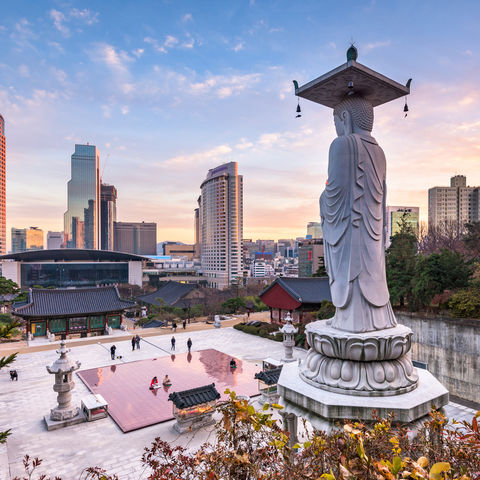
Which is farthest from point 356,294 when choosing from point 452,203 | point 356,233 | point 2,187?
point 2,187

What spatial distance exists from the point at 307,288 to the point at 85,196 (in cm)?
15889

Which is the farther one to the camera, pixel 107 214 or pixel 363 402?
pixel 107 214

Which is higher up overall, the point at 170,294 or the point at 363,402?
the point at 363,402

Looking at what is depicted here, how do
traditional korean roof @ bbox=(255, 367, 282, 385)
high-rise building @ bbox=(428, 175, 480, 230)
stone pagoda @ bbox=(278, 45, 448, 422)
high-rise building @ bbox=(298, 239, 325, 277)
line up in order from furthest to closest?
high-rise building @ bbox=(428, 175, 480, 230) < high-rise building @ bbox=(298, 239, 325, 277) < traditional korean roof @ bbox=(255, 367, 282, 385) < stone pagoda @ bbox=(278, 45, 448, 422)

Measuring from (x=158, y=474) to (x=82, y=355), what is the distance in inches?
812

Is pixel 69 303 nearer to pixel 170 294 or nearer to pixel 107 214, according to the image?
pixel 170 294

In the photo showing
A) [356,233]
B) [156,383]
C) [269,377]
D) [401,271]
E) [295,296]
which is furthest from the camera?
[295,296]

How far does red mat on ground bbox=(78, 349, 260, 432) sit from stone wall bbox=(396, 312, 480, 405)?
7693 millimetres

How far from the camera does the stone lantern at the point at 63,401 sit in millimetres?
11562

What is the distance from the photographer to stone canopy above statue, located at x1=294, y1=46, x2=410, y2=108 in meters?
6.15

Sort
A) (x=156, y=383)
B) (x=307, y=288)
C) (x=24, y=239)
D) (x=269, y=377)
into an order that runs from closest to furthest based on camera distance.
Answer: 1. (x=269, y=377)
2. (x=156, y=383)
3. (x=307, y=288)
4. (x=24, y=239)

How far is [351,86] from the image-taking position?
6.36 metres

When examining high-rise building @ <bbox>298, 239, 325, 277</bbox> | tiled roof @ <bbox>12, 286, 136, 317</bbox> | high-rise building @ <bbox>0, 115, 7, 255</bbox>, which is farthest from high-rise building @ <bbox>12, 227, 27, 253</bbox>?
tiled roof @ <bbox>12, 286, 136, 317</bbox>

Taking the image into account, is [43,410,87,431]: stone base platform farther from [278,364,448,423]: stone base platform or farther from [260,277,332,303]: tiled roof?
[260,277,332,303]: tiled roof
